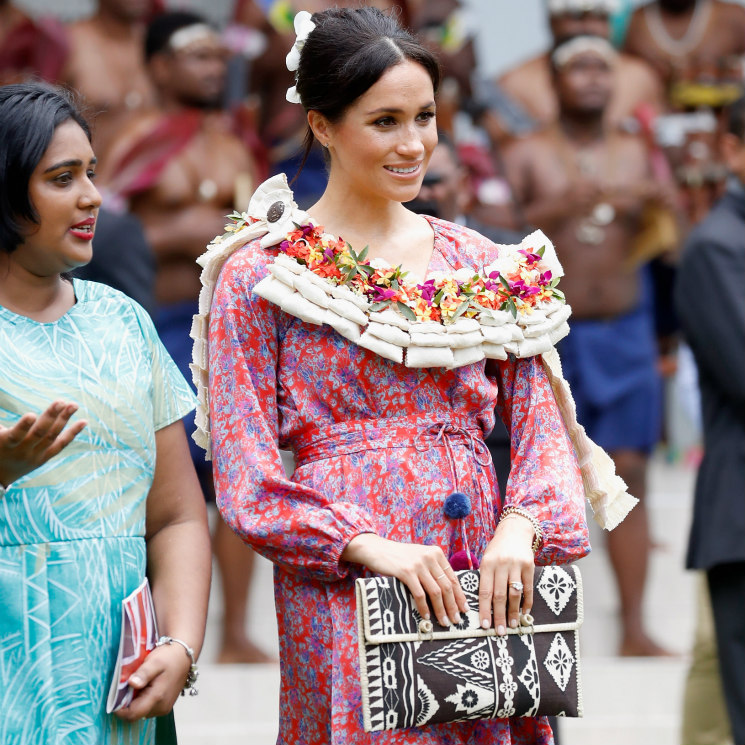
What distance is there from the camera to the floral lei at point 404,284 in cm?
291

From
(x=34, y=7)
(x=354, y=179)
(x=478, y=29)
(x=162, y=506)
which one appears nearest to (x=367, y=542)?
(x=162, y=506)

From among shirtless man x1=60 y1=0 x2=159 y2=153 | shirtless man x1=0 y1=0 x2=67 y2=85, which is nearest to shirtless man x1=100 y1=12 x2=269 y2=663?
shirtless man x1=60 y1=0 x2=159 y2=153

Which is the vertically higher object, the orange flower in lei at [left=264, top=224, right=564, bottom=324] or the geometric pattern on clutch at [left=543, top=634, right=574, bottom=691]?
the orange flower in lei at [left=264, top=224, right=564, bottom=324]

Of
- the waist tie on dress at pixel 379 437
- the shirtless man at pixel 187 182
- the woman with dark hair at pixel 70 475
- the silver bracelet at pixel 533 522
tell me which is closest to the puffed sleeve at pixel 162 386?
the woman with dark hair at pixel 70 475

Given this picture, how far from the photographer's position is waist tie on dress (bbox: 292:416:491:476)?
2.90 metres

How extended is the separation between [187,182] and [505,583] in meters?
4.14

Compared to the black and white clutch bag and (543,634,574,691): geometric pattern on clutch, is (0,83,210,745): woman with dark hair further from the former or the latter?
(543,634,574,691): geometric pattern on clutch

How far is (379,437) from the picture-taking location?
2.90 metres

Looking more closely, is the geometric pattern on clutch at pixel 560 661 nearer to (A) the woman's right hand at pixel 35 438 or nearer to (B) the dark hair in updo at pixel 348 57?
(A) the woman's right hand at pixel 35 438

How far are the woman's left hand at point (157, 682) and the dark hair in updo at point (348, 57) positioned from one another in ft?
3.46

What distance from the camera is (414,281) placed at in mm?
2961

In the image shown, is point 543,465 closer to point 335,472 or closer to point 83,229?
point 335,472

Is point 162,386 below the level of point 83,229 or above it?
below

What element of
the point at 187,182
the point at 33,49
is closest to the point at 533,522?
the point at 187,182
